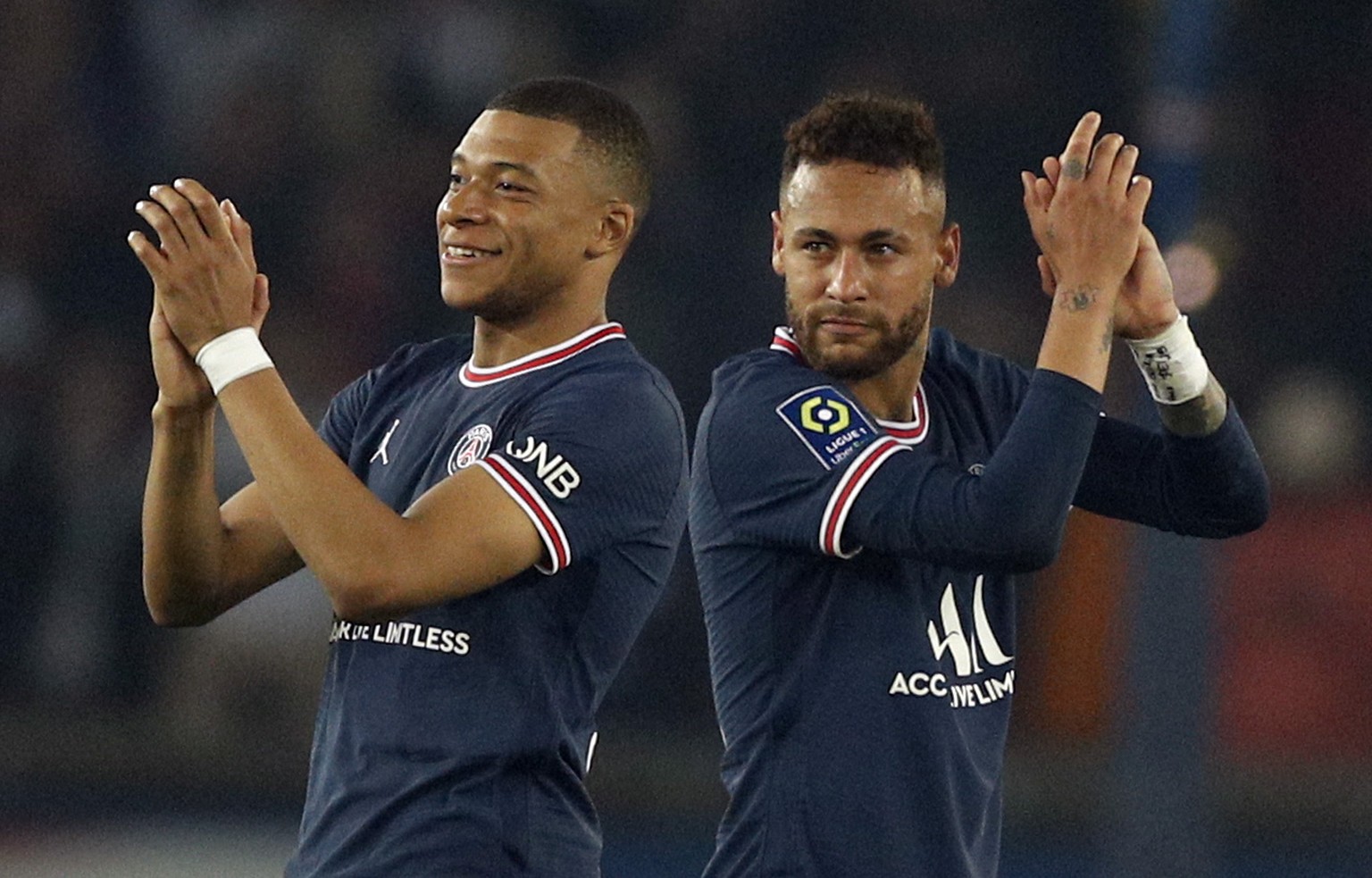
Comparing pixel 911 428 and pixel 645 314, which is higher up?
pixel 645 314

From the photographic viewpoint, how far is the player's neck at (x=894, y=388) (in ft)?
11.8

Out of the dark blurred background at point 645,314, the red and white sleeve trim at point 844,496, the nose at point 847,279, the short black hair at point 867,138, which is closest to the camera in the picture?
the red and white sleeve trim at point 844,496

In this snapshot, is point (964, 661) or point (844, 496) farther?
point (964, 661)

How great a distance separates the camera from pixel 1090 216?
3.41m

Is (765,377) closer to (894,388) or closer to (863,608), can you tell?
(894,388)

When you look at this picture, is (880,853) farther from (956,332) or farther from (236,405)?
(956,332)

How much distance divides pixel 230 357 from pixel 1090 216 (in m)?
1.29

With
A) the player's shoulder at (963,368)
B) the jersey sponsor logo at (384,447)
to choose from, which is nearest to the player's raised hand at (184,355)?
the jersey sponsor logo at (384,447)

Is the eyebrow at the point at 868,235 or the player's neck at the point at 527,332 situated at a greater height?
the eyebrow at the point at 868,235

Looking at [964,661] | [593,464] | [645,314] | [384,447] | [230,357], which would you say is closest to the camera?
[230,357]

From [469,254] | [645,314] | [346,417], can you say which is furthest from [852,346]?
[645,314]

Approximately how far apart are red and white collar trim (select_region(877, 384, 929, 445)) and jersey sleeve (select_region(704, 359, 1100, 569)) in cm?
13

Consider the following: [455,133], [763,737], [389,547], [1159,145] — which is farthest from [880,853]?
[455,133]

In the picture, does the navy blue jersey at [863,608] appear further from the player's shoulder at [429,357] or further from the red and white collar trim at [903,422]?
the player's shoulder at [429,357]
